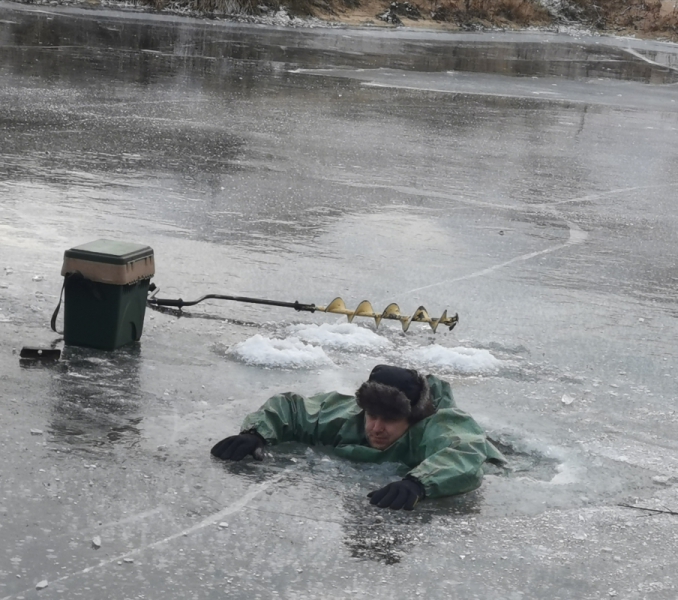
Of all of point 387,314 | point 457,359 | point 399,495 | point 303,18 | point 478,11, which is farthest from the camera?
point 478,11

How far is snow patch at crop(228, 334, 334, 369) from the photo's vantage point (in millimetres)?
6125

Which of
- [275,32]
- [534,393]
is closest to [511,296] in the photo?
[534,393]

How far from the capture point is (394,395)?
483cm

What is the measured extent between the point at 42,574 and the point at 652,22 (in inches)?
1673

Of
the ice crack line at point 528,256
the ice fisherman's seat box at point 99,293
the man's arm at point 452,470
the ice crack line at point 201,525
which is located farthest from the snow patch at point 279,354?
the ice crack line at point 528,256

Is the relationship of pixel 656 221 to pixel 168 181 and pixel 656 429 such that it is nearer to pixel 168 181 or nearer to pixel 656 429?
pixel 168 181

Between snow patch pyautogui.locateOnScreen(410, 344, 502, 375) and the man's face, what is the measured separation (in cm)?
143

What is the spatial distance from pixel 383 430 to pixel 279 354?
4.63 feet

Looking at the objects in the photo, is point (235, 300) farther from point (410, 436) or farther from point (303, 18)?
point (303, 18)

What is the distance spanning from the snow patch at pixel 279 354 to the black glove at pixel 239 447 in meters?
1.23

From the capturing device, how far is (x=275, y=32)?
2714 cm

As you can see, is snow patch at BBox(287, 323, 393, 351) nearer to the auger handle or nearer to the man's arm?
the auger handle

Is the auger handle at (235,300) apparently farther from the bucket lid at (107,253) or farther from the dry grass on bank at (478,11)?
the dry grass on bank at (478,11)

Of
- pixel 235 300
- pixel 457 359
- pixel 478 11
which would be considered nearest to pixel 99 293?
pixel 235 300
